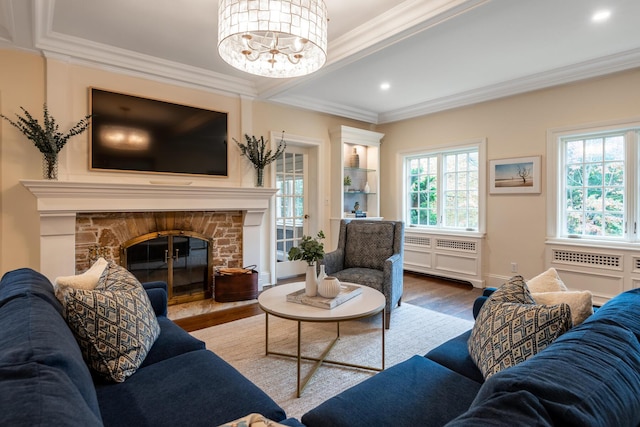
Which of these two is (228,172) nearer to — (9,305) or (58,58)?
(58,58)

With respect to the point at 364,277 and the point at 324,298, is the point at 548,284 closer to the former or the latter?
the point at 324,298

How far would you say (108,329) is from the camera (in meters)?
1.47

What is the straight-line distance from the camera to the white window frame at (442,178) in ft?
15.7

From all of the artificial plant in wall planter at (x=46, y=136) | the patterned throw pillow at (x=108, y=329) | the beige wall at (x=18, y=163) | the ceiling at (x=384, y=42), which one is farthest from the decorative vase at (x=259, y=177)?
the patterned throw pillow at (x=108, y=329)

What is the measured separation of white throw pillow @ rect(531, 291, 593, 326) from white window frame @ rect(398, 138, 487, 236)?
3.52 meters

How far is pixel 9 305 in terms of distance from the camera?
4.18 ft

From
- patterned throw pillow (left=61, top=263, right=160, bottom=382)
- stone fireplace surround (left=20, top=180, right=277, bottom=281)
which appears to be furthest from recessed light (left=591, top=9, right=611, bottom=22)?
patterned throw pillow (left=61, top=263, right=160, bottom=382)

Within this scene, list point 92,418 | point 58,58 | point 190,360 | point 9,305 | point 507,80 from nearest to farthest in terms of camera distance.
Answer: point 92,418 → point 9,305 → point 190,360 → point 58,58 → point 507,80

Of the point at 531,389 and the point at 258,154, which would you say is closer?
the point at 531,389

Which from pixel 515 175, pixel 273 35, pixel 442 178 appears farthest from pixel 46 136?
pixel 515 175

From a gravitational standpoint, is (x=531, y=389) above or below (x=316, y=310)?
above

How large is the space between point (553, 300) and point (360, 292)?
1.36 m

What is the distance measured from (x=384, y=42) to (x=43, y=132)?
124 inches

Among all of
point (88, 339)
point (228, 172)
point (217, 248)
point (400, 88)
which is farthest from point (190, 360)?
point (400, 88)
